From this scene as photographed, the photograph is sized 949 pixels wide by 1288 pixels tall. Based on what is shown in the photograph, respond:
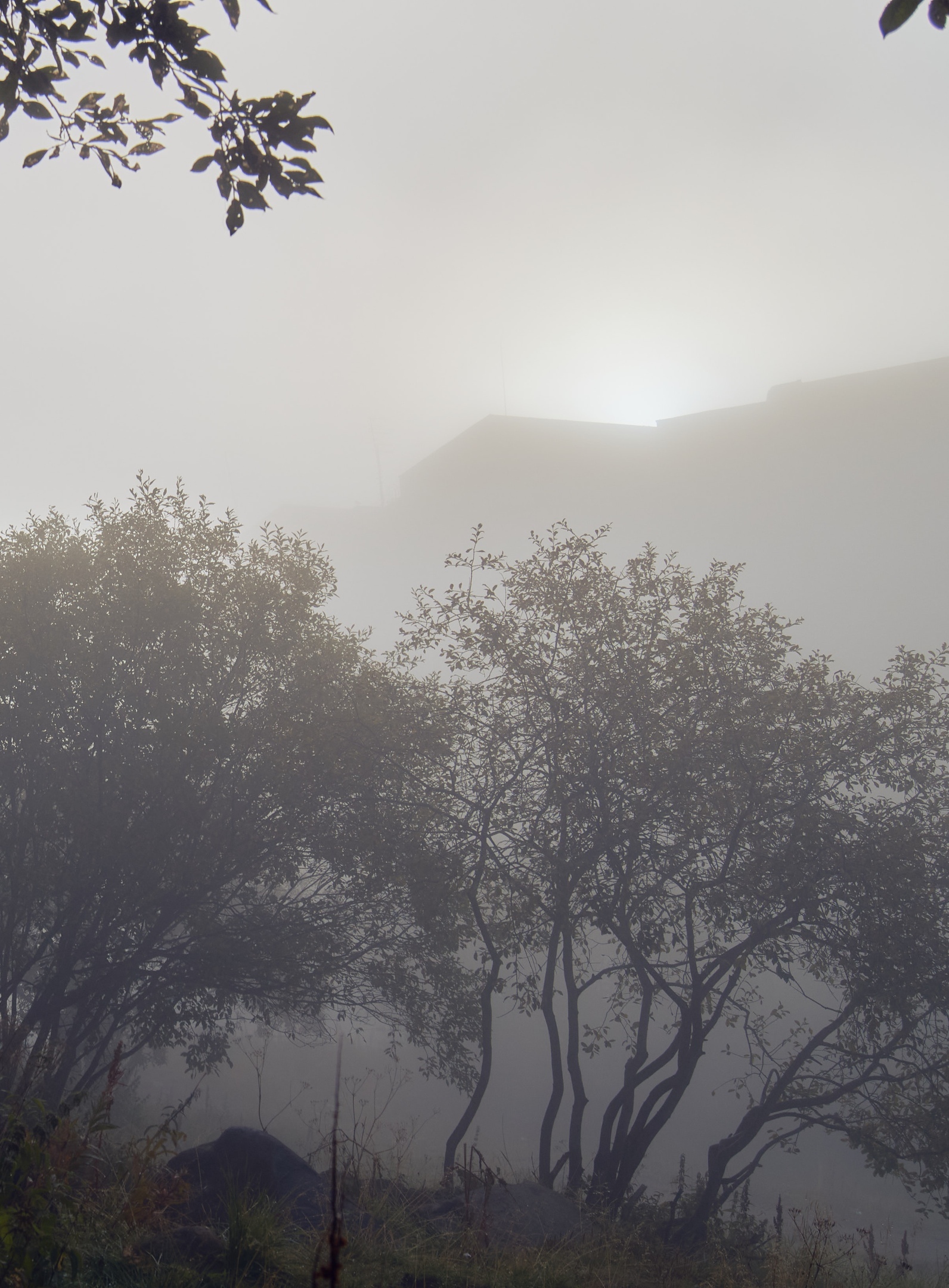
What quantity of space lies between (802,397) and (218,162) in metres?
86.8

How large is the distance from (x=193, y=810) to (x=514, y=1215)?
7.82m

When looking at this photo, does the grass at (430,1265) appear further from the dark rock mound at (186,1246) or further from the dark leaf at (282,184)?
the dark leaf at (282,184)

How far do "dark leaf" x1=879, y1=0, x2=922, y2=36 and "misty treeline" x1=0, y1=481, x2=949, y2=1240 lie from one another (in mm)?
9847

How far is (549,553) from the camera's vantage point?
1425 cm

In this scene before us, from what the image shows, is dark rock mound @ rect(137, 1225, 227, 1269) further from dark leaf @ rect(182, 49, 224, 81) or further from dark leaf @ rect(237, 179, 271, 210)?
dark leaf @ rect(182, 49, 224, 81)

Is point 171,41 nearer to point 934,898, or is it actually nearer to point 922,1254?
point 934,898

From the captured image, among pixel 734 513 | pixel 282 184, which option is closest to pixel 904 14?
pixel 282 184

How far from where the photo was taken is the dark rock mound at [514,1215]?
7.89 m

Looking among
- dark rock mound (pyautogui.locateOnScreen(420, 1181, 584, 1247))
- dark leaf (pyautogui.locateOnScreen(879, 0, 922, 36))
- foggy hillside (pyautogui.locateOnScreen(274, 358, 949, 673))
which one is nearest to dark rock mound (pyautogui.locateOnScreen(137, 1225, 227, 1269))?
dark rock mound (pyautogui.locateOnScreen(420, 1181, 584, 1247))

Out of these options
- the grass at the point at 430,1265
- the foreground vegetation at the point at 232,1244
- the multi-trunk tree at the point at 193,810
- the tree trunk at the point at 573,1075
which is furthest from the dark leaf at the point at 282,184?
the tree trunk at the point at 573,1075

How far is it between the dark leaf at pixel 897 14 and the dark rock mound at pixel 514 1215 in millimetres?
8385

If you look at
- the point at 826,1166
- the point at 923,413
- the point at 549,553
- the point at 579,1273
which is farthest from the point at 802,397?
the point at 579,1273

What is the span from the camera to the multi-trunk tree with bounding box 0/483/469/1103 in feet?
44.3

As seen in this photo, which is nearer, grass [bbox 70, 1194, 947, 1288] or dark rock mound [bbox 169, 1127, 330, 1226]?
grass [bbox 70, 1194, 947, 1288]
